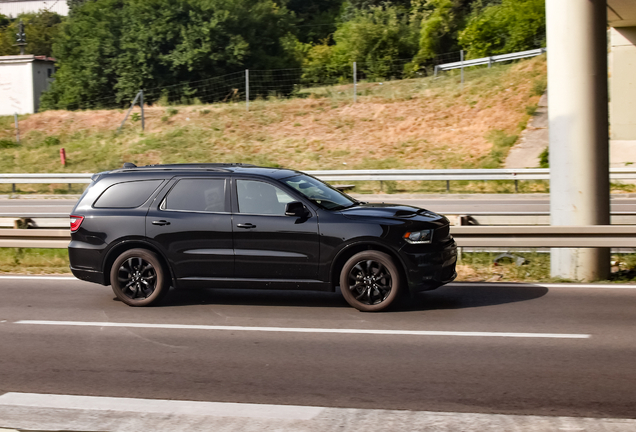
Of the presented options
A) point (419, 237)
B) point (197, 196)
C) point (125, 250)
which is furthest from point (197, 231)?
point (419, 237)

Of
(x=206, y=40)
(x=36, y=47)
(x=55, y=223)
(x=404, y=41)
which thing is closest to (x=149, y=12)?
(x=206, y=40)

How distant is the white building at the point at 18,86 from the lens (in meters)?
41.8

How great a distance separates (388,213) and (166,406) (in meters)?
3.70

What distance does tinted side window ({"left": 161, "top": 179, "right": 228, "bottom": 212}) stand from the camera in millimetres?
8422

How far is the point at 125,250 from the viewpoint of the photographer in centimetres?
861

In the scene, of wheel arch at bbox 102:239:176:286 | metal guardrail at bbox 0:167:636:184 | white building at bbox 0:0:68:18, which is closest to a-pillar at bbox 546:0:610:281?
wheel arch at bbox 102:239:176:286

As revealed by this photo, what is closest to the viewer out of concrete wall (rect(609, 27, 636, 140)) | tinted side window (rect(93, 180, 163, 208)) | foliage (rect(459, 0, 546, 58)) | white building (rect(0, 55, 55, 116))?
tinted side window (rect(93, 180, 163, 208))

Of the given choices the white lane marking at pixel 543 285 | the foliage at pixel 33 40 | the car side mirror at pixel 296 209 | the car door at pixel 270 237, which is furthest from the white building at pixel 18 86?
the foliage at pixel 33 40

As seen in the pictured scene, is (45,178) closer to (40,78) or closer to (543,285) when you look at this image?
(543,285)

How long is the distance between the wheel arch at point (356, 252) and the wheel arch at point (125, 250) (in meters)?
1.87

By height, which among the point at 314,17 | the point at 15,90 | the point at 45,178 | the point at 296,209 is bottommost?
the point at 296,209

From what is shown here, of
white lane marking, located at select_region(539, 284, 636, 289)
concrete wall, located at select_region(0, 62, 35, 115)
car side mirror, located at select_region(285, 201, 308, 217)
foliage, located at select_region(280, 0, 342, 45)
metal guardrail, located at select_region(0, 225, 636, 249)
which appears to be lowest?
white lane marking, located at select_region(539, 284, 636, 289)

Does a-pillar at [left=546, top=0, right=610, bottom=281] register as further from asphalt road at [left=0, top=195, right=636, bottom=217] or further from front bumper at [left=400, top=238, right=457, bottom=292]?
asphalt road at [left=0, top=195, right=636, bottom=217]

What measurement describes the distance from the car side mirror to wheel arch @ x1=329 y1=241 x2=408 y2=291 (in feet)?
1.96
